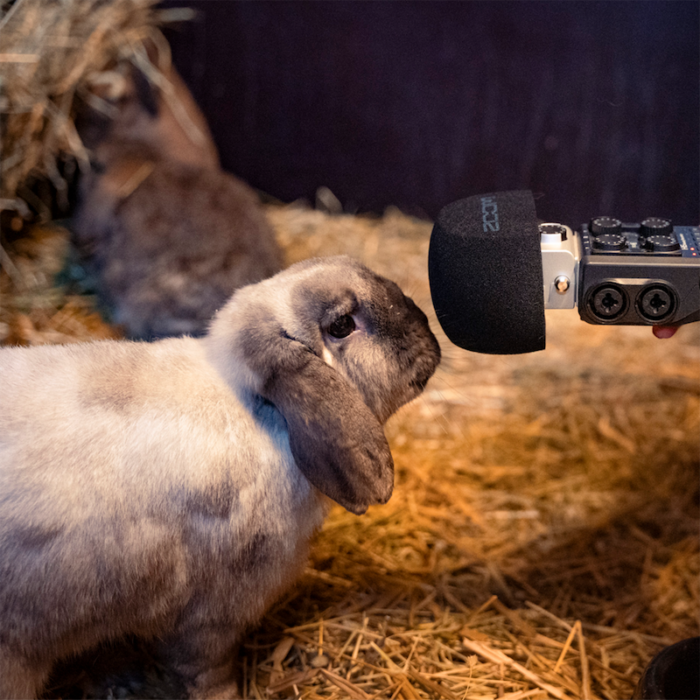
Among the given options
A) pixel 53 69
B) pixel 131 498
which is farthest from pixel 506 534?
pixel 53 69

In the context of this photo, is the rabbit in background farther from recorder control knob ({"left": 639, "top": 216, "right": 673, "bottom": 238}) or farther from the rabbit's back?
recorder control knob ({"left": 639, "top": 216, "right": 673, "bottom": 238})

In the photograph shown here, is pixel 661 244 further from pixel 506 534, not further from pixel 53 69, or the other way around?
pixel 53 69

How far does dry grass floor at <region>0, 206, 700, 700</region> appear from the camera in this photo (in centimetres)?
216

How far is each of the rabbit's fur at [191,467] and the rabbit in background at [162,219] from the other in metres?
0.96

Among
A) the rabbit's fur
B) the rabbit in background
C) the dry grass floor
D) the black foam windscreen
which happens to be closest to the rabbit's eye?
the rabbit's fur

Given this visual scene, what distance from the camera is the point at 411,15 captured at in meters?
3.46

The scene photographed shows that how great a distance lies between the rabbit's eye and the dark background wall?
77 centimetres

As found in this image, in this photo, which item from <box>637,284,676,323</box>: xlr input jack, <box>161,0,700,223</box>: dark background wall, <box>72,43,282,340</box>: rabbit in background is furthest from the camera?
<box>72,43,282,340</box>: rabbit in background

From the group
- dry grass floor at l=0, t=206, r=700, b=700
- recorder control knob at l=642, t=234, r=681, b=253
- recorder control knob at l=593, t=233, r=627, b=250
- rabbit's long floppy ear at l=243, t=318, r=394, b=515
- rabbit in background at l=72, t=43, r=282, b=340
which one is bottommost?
dry grass floor at l=0, t=206, r=700, b=700

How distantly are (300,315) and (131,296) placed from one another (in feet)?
5.22

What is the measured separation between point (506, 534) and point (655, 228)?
1404 mm

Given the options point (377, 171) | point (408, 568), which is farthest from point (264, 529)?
point (377, 171)

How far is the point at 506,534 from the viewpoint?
2.71m

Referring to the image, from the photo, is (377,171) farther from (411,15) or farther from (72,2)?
(72,2)
